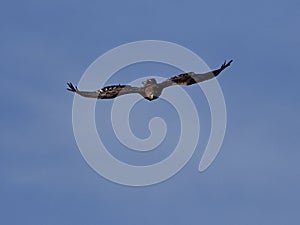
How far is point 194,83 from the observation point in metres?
125

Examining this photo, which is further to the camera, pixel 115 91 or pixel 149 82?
pixel 115 91

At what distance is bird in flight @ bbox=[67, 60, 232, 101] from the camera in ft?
406

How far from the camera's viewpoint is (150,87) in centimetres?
12412

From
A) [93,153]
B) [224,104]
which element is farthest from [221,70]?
[93,153]

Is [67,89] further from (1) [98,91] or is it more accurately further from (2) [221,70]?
(2) [221,70]

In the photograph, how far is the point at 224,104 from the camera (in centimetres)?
12256

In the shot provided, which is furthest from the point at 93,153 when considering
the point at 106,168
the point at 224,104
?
the point at 224,104

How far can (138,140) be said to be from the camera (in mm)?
124875

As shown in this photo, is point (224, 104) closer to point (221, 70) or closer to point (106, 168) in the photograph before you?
point (221, 70)

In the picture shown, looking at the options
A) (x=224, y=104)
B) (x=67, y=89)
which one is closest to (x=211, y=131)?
(x=224, y=104)

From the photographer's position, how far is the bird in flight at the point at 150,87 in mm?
123625

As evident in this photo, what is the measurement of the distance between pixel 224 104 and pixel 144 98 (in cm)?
608

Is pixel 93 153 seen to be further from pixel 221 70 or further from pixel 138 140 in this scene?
pixel 221 70

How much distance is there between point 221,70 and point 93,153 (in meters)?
11.2
